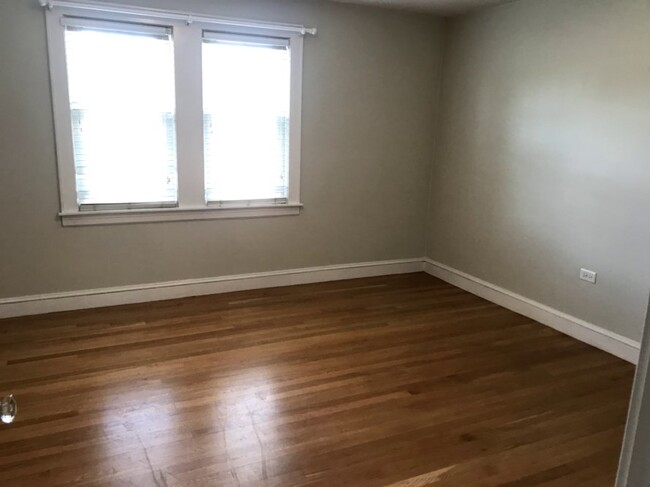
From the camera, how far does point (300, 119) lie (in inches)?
174

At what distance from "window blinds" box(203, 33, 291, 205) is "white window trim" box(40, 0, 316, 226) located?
0.06 m

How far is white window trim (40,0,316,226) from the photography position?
3600mm

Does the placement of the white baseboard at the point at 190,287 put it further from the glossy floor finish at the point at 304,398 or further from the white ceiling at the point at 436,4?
the white ceiling at the point at 436,4

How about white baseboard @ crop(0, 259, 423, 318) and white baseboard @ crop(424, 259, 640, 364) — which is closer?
white baseboard @ crop(424, 259, 640, 364)

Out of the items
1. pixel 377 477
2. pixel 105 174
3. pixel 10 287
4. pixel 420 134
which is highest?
pixel 420 134

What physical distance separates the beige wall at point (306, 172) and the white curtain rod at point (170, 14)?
7 centimetres

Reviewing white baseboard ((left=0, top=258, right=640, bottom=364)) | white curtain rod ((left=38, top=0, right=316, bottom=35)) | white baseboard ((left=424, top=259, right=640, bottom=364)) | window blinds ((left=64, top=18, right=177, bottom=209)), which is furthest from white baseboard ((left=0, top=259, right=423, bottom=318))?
white curtain rod ((left=38, top=0, right=316, bottom=35))

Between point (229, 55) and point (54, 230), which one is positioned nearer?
point (54, 230)

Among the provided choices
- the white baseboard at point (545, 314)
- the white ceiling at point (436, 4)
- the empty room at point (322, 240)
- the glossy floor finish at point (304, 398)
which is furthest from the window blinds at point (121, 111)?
the white baseboard at point (545, 314)

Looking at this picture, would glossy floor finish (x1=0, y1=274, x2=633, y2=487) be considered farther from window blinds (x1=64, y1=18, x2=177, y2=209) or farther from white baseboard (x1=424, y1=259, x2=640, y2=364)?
window blinds (x1=64, y1=18, x2=177, y2=209)

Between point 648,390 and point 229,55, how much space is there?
405 centimetres

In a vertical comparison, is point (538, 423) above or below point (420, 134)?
below

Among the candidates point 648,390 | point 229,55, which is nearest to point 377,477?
point 648,390

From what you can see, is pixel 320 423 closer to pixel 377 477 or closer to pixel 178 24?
pixel 377 477
